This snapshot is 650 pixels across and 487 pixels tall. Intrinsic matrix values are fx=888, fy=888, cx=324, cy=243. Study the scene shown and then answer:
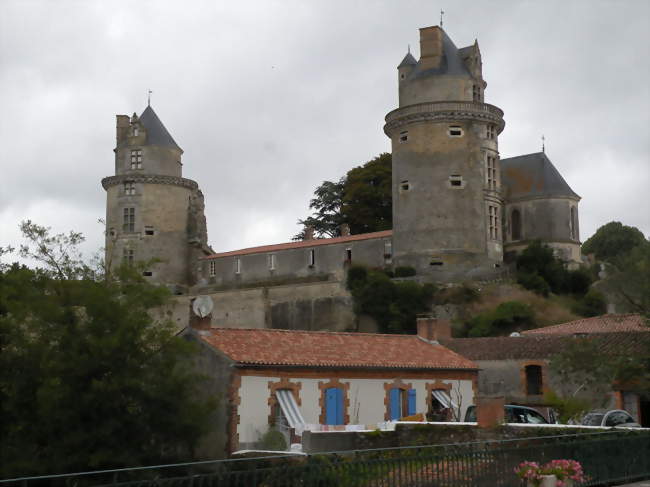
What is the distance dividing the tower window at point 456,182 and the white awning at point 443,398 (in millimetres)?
22774

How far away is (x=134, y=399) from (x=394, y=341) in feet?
36.4

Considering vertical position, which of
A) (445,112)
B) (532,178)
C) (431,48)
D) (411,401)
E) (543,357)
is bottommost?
(411,401)

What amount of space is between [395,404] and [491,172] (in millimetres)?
26523

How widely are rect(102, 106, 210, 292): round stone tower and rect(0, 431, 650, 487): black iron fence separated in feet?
140

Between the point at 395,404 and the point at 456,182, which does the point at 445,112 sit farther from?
the point at 395,404

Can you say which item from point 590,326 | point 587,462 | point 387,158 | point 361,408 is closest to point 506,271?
point 590,326

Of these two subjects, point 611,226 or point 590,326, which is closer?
point 590,326

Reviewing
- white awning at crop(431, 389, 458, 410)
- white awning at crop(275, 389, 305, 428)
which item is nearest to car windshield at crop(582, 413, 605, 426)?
white awning at crop(431, 389, 458, 410)

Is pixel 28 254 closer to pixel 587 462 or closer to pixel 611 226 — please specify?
pixel 587 462

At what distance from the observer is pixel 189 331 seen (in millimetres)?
26188

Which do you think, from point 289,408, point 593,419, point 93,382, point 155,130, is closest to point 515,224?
point 155,130

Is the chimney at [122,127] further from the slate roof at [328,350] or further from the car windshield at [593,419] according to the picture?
the car windshield at [593,419]

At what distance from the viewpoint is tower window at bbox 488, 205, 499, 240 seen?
5131 centimetres

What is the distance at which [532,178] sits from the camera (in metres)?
54.2
